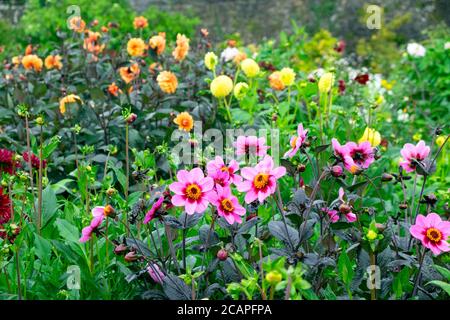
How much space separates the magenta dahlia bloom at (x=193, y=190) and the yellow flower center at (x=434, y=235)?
525mm

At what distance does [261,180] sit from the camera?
161 cm

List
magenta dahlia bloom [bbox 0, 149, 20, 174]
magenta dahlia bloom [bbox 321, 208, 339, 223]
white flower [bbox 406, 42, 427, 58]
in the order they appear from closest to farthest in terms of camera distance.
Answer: magenta dahlia bloom [bbox 321, 208, 339, 223] < magenta dahlia bloom [bbox 0, 149, 20, 174] < white flower [bbox 406, 42, 427, 58]

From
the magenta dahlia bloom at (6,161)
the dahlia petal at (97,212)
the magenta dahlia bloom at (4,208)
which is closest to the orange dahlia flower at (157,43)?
the magenta dahlia bloom at (6,161)

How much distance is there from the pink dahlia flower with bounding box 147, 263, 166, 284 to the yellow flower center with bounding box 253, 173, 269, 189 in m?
0.31

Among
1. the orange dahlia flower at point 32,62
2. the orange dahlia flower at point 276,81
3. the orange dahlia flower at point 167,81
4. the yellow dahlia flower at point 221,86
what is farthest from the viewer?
the orange dahlia flower at point 32,62

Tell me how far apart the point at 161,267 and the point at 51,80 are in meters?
2.50

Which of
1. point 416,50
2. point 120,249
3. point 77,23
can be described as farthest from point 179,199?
point 416,50

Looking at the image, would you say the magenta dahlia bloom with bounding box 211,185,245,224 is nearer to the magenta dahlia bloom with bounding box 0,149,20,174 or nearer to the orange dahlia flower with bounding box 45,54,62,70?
the magenta dahlia bloom with bounding box 0,149,20,174

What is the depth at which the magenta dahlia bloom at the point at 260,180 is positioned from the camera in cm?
159

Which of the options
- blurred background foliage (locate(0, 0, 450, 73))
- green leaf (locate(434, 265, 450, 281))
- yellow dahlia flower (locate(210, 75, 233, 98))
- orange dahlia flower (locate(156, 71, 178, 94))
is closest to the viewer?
green leaf (locate(434, 265, 450, 281))

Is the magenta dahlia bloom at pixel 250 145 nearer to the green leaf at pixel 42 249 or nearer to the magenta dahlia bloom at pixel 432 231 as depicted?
the magenta dahlia bloom at pixel 432 231

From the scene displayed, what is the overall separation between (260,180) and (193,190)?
16 centimetres

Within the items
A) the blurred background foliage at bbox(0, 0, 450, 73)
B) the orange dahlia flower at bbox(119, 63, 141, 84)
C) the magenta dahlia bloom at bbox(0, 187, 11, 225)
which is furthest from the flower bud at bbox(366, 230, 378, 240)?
the blurred background foliage at bbox(0, 0, 450, 73)

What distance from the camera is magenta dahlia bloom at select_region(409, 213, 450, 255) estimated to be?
160 cm
